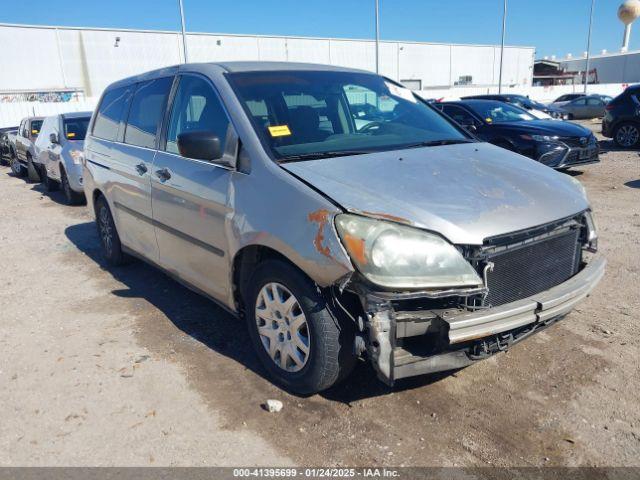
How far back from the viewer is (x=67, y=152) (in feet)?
30.2

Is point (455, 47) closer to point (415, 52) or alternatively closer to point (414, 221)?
point (415, 52)

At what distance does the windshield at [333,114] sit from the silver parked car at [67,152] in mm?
6510

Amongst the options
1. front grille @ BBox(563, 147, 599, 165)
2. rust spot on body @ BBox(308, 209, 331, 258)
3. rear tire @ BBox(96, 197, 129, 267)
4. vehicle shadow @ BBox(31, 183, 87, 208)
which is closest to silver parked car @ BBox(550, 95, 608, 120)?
front grille @ BBox(563, 147, 599, 165)

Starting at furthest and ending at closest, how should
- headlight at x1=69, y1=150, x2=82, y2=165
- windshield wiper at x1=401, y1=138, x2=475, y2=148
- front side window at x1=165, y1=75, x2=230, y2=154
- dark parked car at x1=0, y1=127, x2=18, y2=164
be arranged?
dark parked car at x1=0, y1=127, x2=18, y2=164 → headlight at x1=69, y1=150, x2=82, y2=165 → windshield wiper at x1=401, y1=138, x2=475, y2=148 → front side window at x1=165, y1=75, x2=230, y2=154

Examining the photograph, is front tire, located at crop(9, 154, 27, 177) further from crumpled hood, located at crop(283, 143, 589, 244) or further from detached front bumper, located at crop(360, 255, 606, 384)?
detached front bumper, located at crop(360, 255, 606, 384)

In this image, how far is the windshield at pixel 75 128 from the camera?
31.2 ft

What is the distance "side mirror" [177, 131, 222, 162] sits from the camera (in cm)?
310

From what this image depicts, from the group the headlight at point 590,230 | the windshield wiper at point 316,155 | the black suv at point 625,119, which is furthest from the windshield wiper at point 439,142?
the black suv at point 625,119

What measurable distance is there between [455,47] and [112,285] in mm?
60694

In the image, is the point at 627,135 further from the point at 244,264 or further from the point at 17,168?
the point at 17,168

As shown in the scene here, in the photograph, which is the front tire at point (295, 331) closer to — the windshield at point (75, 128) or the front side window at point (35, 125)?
the windshield at point (75, 128)

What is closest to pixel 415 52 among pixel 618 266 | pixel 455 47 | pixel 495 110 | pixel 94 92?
pixel 455 47

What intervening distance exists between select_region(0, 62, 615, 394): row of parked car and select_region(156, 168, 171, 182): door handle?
0.01m

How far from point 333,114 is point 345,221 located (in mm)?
1422
